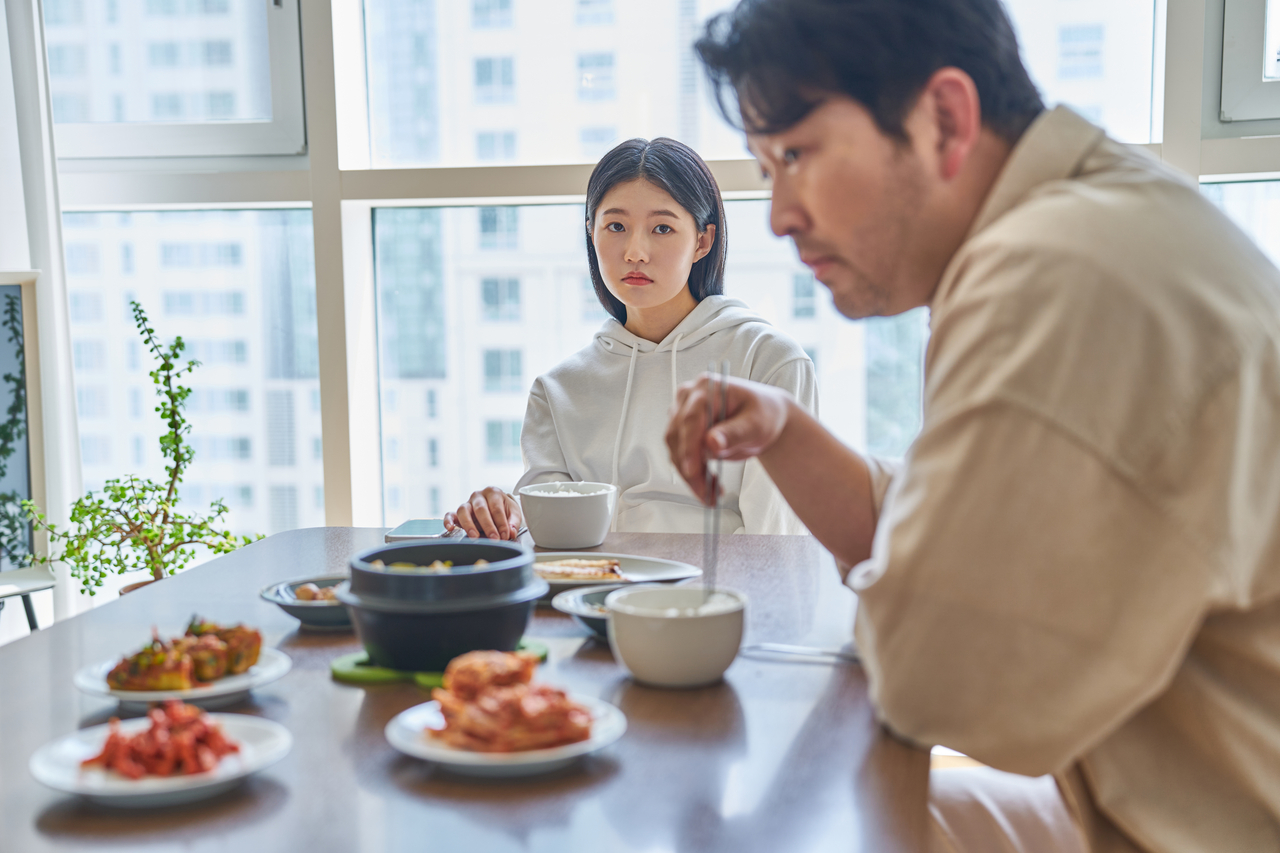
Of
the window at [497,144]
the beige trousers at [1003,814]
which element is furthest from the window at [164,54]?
the beige trousers at [1003,814]

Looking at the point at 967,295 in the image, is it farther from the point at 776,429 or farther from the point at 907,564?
the point at 776,429

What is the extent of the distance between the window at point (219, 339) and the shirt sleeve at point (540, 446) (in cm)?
97

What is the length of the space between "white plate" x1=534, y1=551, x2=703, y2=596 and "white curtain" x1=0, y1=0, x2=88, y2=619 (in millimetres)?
1797

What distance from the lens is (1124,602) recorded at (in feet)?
2.15

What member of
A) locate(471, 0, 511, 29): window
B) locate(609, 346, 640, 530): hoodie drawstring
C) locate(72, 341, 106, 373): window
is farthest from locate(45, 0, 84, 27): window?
locate(609, 346, 640, 530): hoodie drawstring

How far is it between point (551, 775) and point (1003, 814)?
0.56 metres

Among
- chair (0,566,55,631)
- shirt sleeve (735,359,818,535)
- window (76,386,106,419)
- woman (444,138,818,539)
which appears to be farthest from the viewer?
window (76,386,106,419)

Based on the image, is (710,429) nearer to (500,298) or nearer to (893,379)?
(893,379)

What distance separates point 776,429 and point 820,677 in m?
0.25

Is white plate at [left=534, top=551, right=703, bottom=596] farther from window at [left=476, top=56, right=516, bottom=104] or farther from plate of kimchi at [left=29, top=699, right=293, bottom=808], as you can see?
window at [left=476, top=56, right=516, bottom=104]

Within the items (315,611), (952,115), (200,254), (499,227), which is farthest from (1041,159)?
(200,254)

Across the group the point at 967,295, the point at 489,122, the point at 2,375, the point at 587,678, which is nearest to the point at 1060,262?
the point at 967,295

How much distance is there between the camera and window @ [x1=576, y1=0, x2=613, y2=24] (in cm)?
271

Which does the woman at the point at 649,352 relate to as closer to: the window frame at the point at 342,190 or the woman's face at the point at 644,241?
the woman's face at the point at 644,241
